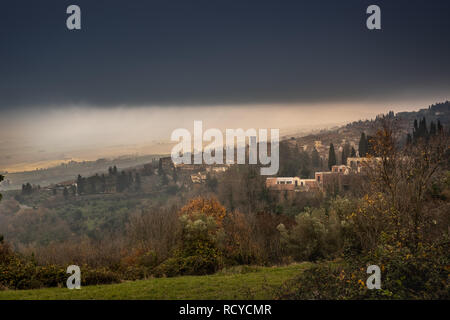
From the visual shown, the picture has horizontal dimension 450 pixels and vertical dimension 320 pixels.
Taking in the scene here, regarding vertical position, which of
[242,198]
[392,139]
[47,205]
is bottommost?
[47,205]

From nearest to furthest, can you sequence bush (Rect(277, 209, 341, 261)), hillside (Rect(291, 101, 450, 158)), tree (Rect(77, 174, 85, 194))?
bush (Rect(277, 209, 341, 261)), hillside (Rect(291, 101, 450, 158)), tree (Rect(77, 174, 85, 194))

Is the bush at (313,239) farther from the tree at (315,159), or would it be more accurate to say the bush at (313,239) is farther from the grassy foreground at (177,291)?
the tree at (315,159)

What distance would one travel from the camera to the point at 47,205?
92812 mm

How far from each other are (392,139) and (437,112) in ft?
356

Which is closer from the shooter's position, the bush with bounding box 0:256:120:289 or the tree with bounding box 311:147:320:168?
the bush with bounding box 0:256:120:289

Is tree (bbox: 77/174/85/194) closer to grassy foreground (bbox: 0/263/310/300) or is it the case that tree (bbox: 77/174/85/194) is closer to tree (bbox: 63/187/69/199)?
tree (bbox: 63/187/69/199)

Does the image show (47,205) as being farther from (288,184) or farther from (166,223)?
(166,223)

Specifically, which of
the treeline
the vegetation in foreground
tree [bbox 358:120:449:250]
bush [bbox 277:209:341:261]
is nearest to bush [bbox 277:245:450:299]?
the vegetation in foreground

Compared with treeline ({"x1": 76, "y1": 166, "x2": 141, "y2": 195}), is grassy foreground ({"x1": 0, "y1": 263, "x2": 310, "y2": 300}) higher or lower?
higher

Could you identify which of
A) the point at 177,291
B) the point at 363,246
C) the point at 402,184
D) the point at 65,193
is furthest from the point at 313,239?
the point at 65,193

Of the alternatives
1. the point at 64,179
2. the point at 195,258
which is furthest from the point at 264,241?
the point at 64,179

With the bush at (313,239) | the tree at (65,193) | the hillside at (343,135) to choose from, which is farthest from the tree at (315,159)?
the tree at (65,193)

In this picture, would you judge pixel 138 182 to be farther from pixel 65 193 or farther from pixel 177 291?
pixel 177 291
